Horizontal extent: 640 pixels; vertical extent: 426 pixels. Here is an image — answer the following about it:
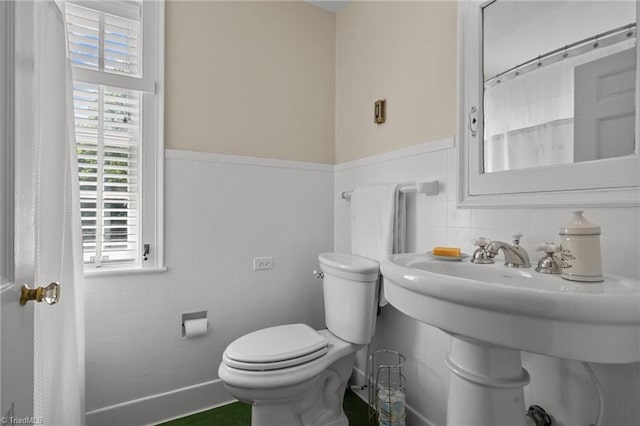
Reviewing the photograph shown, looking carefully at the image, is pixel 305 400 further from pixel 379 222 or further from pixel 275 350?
pixel 379 222

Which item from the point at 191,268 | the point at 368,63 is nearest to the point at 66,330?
the point at 191,268

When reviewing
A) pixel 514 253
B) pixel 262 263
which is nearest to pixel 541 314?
pixel 514 253

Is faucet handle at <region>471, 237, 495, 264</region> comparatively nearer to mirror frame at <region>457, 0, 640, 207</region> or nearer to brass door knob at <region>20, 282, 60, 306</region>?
mirror frame at <region>457, 0, 640, 207</region>

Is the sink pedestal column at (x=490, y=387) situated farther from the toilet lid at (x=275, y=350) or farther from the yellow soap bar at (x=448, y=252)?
the toilet lid at (x=275, y=350)

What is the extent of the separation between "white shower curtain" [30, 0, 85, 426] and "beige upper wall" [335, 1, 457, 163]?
1.35 m

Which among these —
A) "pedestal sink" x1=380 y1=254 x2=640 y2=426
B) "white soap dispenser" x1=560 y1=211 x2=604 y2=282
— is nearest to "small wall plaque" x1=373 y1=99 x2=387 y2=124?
"pedestal sink" x1=380 y1=254 x2=640 y2=426

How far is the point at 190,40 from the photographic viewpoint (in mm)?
1646

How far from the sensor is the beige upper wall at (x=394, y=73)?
136cm

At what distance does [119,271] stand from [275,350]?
2.71ft

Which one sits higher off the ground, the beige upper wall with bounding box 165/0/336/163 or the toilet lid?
the beige upper wall with bounding box 165/0/336/163

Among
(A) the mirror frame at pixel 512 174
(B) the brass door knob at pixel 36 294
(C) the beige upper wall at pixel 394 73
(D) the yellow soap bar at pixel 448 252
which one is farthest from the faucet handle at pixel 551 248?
(B) the brass door knob at pixel 36 294

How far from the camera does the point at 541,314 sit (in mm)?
593

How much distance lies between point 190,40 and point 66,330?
1.43 metres

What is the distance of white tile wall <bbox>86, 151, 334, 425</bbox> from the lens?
1.48m
